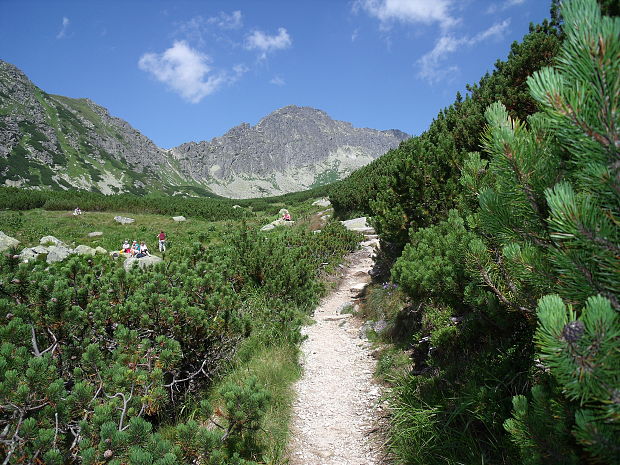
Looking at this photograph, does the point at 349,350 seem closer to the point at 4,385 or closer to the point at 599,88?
the point at 4,385

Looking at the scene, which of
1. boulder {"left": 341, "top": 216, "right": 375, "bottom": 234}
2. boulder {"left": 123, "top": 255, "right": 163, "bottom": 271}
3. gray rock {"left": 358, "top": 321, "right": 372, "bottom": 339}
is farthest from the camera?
boulder {"left": 341, "top": 216, "right": 375, "bottom": 234}

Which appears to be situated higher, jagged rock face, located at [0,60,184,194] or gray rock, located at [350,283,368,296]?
jagged rock face, located at [0,60,184,194]

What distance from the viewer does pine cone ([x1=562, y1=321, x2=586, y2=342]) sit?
47.7 inches

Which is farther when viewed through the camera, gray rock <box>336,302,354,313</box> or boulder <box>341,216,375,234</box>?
boulder <box>341,216,375,234</box>

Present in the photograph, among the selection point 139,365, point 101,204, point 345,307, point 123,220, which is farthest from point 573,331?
point 101,204

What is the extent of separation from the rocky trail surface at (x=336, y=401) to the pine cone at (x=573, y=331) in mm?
3591

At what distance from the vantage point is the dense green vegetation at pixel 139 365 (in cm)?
238

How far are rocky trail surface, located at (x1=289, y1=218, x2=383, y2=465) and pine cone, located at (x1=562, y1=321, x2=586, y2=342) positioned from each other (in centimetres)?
359

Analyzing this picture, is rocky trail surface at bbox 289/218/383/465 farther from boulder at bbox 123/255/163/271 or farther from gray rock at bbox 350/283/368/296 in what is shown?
boulder at bbox 123/255/163/271

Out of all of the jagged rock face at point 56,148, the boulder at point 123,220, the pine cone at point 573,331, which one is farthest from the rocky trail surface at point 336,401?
the jagged rock face at point 56,148

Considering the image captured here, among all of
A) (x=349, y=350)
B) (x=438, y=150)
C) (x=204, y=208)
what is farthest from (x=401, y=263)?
(x=204, y=208)

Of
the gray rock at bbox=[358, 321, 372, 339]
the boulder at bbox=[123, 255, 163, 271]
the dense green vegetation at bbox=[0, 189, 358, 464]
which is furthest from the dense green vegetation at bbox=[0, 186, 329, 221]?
the dense green vegetation at bbox=[0, 189, 358, 464]

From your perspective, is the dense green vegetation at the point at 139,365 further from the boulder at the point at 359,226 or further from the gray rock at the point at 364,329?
the boulder at the point at 359,226

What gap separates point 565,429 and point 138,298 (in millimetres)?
4251
